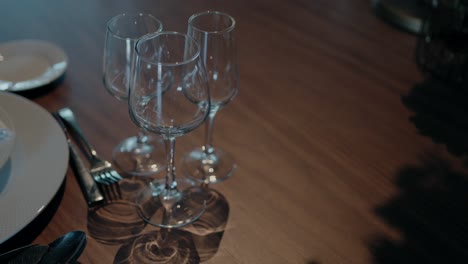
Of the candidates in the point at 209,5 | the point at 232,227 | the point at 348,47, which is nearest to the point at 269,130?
the point at 232,227

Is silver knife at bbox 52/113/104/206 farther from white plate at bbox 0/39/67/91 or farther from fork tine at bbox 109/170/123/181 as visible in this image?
white plate at bbox 0/39/67/91

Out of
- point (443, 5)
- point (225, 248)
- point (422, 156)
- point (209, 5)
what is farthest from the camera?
point (209, 5)

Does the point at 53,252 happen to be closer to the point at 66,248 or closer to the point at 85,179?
the point at 66,248

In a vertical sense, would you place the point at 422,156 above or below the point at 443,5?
below

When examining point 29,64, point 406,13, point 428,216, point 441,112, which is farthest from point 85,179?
point 406,13

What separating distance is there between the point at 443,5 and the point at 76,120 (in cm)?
74

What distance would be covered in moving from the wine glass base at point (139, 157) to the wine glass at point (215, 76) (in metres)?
0.04

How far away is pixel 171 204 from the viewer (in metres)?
0.69

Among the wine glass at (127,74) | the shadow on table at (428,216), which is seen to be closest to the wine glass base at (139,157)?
the wine glass at (127,74)

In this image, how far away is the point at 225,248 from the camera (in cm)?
63

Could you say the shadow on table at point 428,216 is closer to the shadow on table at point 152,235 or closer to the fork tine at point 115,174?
the shadow on table at point 152,235

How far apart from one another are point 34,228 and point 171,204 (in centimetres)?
17

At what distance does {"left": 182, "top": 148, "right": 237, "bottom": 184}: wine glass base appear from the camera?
732 millimetres

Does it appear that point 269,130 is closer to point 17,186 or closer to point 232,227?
point 232,227
